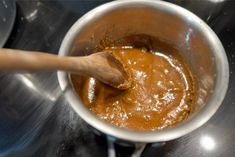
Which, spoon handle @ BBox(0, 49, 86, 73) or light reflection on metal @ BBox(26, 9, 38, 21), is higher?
spoon handle @ BBox(0, 49, 86, 73)

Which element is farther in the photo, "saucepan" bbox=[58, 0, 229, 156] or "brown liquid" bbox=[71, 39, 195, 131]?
"brown liquid" bbox=[71, 39, 195, 131]

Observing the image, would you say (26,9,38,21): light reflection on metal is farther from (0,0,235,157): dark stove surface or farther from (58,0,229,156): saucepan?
(58,0,229,156): saucepan

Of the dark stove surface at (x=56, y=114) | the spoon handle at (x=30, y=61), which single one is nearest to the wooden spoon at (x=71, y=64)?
the spoon handle at (x=30, y=61)

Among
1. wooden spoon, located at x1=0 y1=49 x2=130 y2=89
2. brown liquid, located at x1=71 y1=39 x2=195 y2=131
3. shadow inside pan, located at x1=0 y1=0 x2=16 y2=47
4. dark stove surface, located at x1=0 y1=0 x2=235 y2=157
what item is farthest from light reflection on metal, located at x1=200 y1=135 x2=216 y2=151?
shadow inside pan, located at x1=0 y1=0 x2=16 y2=47

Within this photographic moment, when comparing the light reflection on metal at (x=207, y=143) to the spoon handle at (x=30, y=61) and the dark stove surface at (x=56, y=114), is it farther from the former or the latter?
the spoon handle at (x=30, y=61)

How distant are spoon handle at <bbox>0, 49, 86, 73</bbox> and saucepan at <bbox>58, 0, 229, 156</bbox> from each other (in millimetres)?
74

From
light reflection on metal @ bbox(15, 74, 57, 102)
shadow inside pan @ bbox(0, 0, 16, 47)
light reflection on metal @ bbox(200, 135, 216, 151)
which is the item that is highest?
light reflection on metal @ bbox(200, 135, 216, 151)

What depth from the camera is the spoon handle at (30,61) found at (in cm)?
46

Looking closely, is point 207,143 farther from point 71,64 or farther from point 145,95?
point 71,64

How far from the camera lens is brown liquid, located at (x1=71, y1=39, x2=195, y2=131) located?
0.73 m

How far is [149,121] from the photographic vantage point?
0.73m

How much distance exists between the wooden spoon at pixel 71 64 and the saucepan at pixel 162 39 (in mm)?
54

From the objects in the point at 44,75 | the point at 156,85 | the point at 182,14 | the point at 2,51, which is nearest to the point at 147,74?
the point at 156,85

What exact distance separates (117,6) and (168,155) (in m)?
0.38
